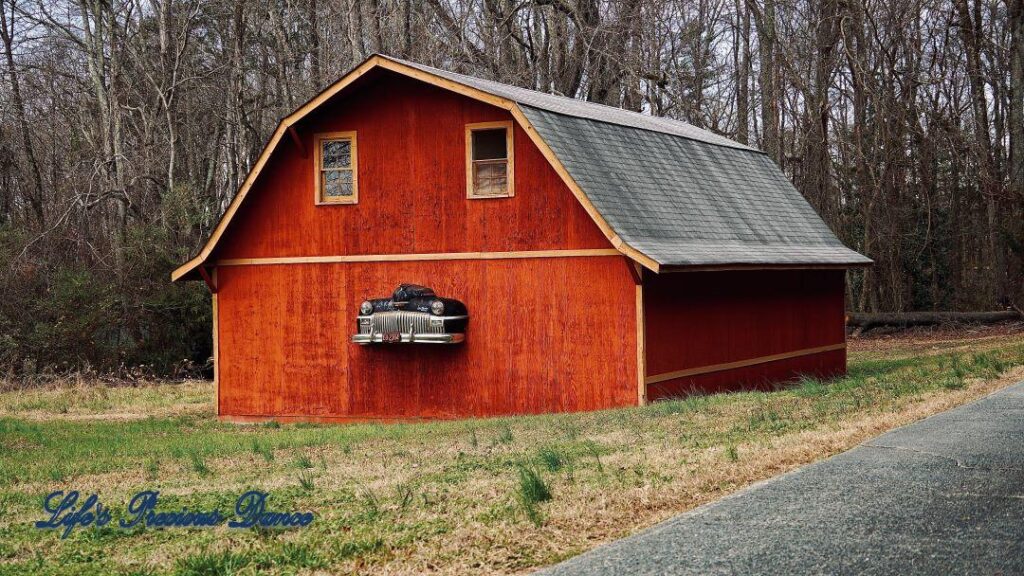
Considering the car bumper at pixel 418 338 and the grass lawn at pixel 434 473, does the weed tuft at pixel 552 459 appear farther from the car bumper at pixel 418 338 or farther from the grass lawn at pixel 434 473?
the car bumper at pixel 418 338

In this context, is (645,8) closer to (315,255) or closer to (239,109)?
(239,109)

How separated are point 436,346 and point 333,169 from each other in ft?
12.1

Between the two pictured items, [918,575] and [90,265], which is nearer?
[918,575]

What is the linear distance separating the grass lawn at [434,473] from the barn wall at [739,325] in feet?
7.45

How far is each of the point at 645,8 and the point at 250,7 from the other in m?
12.6

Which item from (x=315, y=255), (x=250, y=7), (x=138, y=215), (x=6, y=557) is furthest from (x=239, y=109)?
(x=6, y=557)

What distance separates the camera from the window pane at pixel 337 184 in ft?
67.6

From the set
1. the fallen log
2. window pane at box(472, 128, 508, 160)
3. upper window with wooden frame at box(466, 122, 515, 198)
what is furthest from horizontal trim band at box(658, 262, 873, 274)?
the fallen log

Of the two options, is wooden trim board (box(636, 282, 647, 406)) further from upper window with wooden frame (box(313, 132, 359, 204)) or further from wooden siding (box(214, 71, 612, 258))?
upper window with wooden frame (box(313, 132, 359, 204))

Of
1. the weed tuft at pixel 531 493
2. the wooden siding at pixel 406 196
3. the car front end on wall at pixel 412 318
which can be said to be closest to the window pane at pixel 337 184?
the wooden siding at pixel 406 196

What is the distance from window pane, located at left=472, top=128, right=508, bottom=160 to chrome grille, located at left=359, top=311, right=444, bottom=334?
9.28 feet

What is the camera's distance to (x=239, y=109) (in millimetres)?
37719

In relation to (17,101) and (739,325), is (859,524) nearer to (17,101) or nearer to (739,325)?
(739,325)

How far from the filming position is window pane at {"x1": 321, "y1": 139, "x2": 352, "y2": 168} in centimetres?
2062
